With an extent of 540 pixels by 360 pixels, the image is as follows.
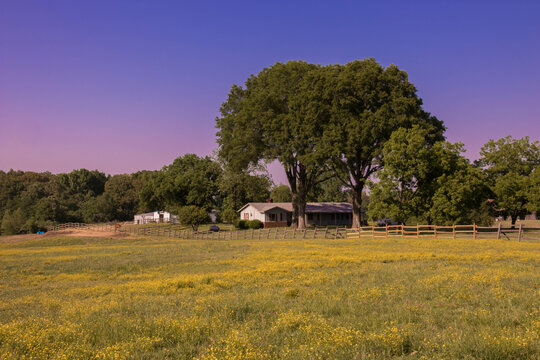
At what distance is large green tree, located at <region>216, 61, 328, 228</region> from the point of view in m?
55.2

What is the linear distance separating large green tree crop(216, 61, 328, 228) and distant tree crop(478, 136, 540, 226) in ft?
79.3

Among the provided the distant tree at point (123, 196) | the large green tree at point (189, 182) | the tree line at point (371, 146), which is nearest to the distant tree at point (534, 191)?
the tree line at point (371, 146)

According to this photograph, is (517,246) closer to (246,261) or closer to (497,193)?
(246,261)

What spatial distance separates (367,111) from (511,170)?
2402cm

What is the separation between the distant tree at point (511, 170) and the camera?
5403cm

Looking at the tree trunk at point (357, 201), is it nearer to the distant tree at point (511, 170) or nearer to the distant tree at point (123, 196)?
the distant tree at point (511, 170)

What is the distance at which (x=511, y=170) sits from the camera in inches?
2282

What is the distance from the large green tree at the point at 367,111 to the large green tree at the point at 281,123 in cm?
230

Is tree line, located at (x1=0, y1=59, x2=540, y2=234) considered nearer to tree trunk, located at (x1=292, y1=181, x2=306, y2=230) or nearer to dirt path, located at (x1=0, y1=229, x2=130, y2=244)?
tree trunk, located at (x1=292, y1=181, x2=306, y2=230)

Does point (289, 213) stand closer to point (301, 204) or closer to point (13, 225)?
point (301, 204)

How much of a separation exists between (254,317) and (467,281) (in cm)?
763

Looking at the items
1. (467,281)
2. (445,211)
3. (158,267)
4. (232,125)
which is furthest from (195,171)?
(467,281)

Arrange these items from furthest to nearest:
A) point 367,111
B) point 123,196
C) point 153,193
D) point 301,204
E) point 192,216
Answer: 1. point 123,196
2. point 153,193
3. point 192,216
4. point 301,204
5. point 367,111

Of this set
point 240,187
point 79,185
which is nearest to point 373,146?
point 240,187
